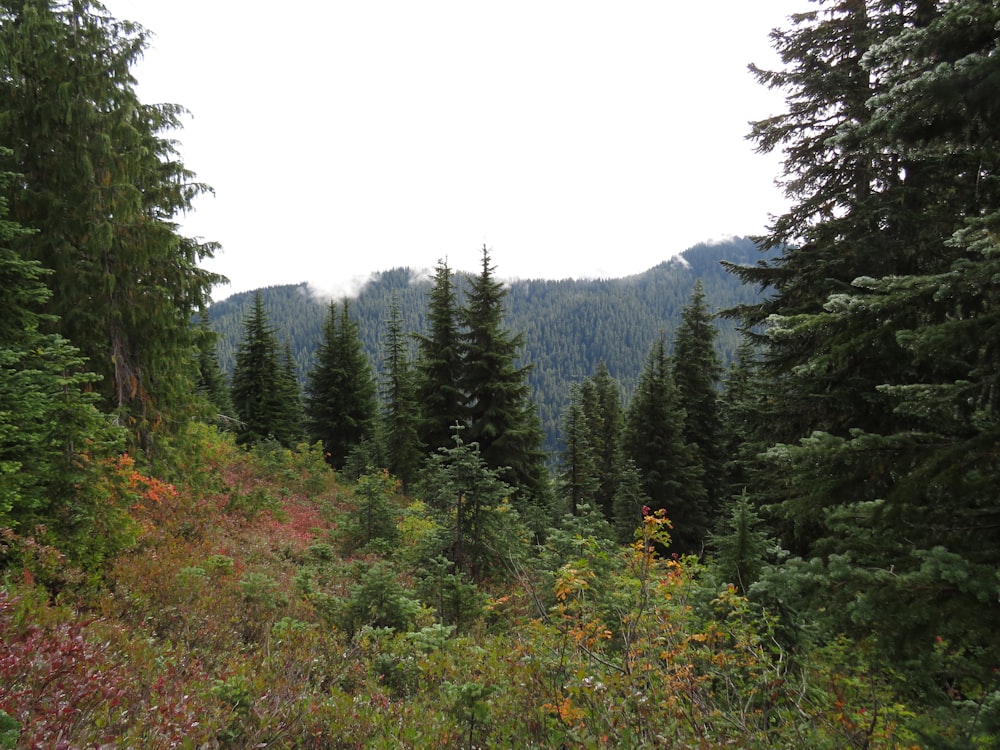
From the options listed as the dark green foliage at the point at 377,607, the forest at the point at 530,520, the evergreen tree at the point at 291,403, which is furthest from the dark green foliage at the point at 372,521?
the evergreen tree at the point at 291,403

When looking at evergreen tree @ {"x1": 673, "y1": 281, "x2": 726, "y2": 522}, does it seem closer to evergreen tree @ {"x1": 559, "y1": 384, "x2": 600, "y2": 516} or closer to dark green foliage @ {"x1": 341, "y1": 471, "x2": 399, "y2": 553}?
evergreen tree @ {"x1": 559, "y1": 384, "x2": 600, "y2": 516}

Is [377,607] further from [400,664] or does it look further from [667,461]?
[667,461]

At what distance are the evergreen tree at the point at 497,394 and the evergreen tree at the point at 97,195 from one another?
12513mm

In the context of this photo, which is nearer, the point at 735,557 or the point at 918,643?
the point at 918,643

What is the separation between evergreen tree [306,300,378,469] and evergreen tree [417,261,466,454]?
10.5 meters

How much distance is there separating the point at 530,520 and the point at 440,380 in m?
8.69

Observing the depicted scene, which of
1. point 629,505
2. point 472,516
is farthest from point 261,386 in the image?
point 472,516

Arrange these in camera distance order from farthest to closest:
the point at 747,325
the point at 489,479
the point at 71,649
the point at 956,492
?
the point at 489,479 < the point at 747,325 < the point at 71,649 < the point at 956,492

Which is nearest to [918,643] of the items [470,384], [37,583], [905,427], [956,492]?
[956,492]

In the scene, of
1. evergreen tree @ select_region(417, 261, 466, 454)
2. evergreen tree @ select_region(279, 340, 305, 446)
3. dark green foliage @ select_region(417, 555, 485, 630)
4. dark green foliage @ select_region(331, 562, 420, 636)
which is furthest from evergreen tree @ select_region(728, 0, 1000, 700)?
evergreen tree @ select_region(279, 340, 305, 446)

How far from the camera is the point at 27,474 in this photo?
5.57m

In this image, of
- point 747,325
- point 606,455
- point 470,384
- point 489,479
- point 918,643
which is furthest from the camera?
point 606,455

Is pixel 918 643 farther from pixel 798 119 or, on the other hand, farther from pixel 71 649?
pixel 798 119

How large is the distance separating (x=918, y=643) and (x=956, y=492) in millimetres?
990
